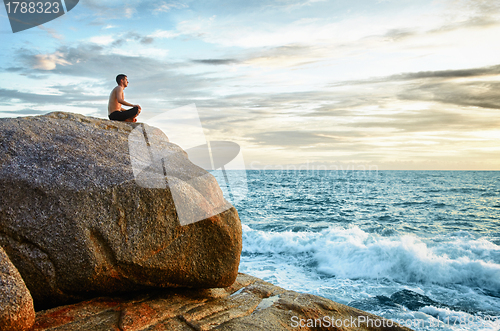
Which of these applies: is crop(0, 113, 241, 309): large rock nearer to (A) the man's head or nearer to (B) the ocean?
(A) the man's head

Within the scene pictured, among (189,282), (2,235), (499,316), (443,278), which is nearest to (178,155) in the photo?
(189,282)

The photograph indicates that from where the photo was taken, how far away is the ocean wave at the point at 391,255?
8938 mm

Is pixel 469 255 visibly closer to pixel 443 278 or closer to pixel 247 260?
pixel 443 278

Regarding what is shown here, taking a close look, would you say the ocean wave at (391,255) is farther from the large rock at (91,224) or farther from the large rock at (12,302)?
the large rock at (12,302)

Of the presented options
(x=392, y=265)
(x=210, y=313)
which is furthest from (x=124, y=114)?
(x=392, y=265)

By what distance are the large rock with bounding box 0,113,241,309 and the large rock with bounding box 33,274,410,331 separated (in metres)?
0.22

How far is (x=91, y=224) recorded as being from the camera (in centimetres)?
379

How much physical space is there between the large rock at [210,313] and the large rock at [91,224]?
8.5 inches

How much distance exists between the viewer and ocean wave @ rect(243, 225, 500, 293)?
894cm

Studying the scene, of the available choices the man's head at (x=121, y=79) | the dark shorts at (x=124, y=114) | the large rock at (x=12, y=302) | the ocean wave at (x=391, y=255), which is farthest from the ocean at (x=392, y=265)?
the large rock at (x=12, y=302)

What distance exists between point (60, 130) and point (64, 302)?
2.47 meters

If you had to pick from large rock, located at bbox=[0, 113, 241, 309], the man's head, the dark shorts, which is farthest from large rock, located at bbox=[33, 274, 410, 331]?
the man's head

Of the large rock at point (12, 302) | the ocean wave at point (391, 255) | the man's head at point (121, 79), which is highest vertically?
the man's head at point (121, 79)

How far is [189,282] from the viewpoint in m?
4.49
